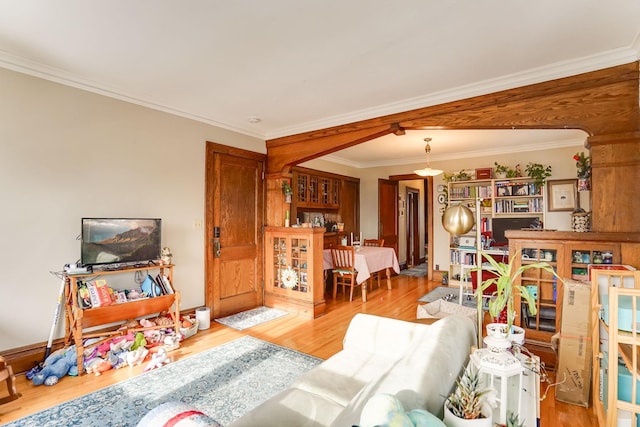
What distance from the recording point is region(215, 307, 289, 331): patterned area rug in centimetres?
383

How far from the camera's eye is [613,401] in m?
1.59

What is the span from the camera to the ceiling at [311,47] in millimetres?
1942

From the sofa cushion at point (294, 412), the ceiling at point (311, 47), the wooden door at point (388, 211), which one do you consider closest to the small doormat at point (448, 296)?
the wooden door at point (388, 211)

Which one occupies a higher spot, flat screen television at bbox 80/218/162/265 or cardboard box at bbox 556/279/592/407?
flat screen television at bbox 80/218/162/265

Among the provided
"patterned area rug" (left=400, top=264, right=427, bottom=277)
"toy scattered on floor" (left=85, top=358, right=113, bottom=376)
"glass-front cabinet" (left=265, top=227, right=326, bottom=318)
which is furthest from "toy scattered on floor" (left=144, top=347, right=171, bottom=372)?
"patterned area rug" (left=400, top=264, right=427, bottom=277)

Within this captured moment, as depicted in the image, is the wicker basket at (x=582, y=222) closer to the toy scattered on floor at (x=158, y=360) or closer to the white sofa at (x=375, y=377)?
the white sofa at (x=375, y=377)

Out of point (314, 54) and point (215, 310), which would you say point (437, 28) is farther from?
point (215, 310)

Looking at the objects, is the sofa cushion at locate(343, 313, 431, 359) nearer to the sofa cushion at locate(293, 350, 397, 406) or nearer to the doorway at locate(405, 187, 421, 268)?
the sofa cushion at locate(293, 350, 397, 406)

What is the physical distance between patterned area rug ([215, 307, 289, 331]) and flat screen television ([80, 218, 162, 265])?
1246 mm

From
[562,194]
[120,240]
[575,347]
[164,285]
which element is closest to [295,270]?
[164,285]

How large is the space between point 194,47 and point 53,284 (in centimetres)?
242

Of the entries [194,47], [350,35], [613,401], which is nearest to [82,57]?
[194,47]

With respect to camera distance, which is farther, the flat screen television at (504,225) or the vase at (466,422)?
the flat screen television at (504,225)

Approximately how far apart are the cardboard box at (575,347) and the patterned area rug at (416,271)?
4751 mm
